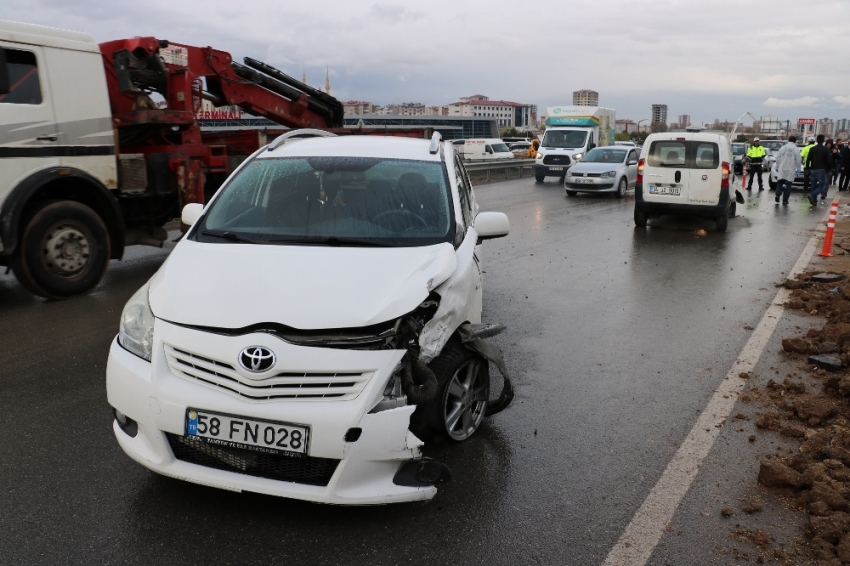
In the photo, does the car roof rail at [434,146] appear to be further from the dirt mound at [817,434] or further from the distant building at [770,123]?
the distant building at [770,123]

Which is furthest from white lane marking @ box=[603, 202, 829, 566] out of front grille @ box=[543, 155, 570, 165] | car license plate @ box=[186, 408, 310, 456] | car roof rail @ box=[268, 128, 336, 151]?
front grille @ box=[543, 155, 570, 165]

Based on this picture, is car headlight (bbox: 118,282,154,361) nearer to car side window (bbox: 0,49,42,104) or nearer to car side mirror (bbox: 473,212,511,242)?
car side mirror (bbox: 473,212,511,242)

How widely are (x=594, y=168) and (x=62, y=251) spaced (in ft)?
56.2

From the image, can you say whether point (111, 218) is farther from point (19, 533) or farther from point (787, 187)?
point (787, 187)

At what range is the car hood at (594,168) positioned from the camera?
72.0 feet

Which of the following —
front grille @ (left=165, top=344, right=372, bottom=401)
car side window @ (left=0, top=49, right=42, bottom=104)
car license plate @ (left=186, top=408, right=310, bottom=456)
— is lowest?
car license plate @ (left=186, top=408, right=310, bottom=456)

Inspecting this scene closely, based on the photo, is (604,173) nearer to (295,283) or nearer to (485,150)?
(295,283)

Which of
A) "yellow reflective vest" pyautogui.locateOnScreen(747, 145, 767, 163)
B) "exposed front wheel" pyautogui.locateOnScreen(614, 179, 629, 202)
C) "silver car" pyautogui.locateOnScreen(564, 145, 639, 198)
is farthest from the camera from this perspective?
"yellow reflective vest" pyautogui.locateOnScreen(747, 145, 767, 163)

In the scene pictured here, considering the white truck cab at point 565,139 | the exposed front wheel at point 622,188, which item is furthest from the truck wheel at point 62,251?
the white truck cab at point 565,139

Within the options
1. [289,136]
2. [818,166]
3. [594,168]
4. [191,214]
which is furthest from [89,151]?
[818,166]

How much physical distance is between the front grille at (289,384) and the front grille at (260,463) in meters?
0.26

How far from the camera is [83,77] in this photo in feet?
26.1

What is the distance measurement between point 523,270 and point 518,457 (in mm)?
5929

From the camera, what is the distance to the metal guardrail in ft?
→ 91.8
